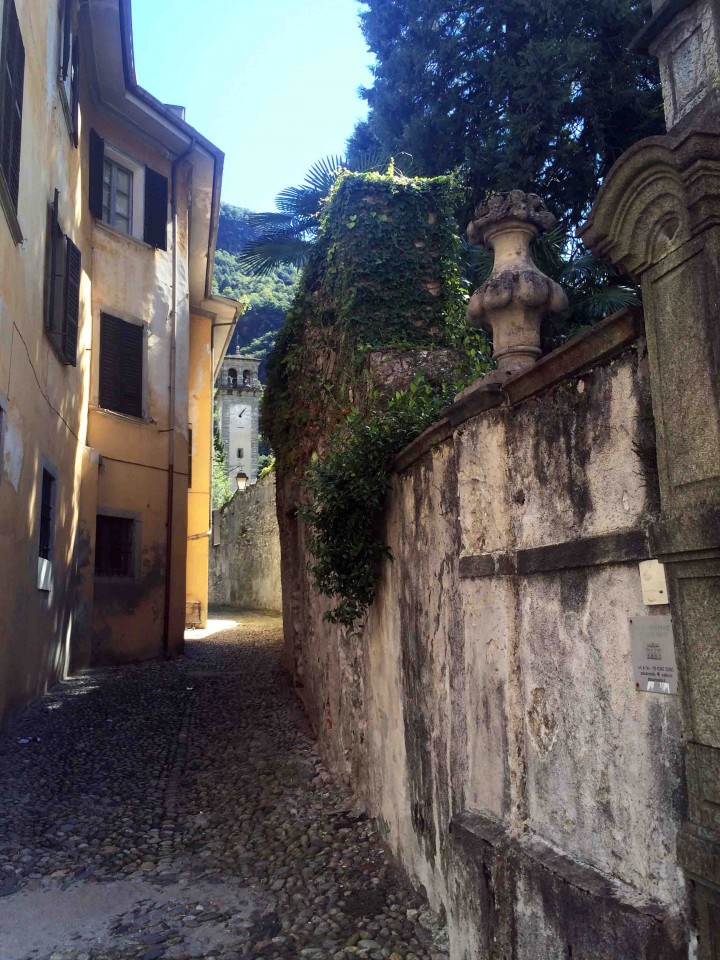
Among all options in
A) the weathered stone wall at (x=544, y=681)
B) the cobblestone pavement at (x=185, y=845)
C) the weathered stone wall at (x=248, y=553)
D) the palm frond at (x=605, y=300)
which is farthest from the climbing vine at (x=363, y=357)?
the weathered stone wall at (x=248, y=553)

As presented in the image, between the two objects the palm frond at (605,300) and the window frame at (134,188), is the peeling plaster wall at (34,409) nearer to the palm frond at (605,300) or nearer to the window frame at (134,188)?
the window frame at (134,188)

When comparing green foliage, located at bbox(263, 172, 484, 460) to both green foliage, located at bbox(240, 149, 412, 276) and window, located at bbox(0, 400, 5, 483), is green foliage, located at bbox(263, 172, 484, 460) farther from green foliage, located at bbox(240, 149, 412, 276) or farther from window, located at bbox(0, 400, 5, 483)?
green foliage, located at bbox(240, 149, 412, 276)

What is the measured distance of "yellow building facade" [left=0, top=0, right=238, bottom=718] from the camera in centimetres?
720

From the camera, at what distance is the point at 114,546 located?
12.4 m

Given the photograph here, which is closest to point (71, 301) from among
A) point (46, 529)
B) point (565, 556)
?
point (46, 529)

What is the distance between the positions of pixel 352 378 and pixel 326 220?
6.39 feet

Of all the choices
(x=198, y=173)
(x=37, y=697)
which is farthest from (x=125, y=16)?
(x=37, y=697)

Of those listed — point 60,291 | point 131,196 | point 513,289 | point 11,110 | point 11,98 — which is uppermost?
point 131,196

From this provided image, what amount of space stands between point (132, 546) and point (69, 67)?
6.51 metres

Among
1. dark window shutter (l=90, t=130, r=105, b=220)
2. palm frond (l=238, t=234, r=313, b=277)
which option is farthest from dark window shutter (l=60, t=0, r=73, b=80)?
palm frond (l=238, t=234, r=313, b=277)

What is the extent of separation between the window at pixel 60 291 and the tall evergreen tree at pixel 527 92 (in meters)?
7.85

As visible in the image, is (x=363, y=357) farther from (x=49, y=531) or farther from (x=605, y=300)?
(x=605, y=300)

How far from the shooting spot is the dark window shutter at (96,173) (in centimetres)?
1223

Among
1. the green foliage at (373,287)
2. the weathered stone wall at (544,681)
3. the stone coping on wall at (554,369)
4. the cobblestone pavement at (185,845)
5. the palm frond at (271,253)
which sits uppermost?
the palm frond at (271,253)
